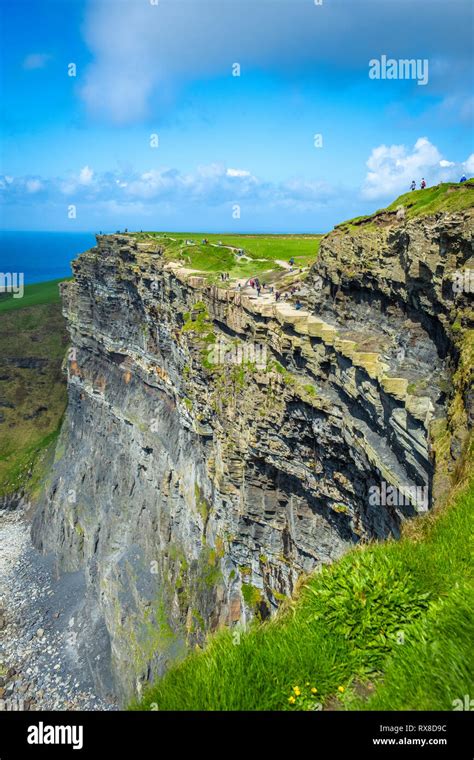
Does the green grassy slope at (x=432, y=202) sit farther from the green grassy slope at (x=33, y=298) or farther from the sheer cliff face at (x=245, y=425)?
the green grassy slope at (x=33, y=298)

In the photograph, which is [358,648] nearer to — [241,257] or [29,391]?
[241,257]

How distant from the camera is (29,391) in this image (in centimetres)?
9781

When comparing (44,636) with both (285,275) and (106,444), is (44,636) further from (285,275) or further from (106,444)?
(285,275)

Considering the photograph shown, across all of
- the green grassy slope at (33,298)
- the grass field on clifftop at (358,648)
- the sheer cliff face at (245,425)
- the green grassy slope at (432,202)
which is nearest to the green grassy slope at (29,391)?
the green grassy slope at (33,298)

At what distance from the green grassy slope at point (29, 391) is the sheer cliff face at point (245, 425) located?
26.7m

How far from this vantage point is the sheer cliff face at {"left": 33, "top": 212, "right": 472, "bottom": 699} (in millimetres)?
18375

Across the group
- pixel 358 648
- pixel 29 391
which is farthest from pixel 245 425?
pixel 29 391

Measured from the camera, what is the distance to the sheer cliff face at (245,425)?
18375mm

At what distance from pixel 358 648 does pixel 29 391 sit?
101066 mm

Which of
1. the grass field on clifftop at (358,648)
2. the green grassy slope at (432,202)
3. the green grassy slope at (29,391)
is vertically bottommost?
the green grassy slope at (29,391)

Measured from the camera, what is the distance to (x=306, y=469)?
28.5 meters

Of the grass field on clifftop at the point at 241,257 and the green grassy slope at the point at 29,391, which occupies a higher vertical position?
the grass field on clifftop at the point at 241,257
